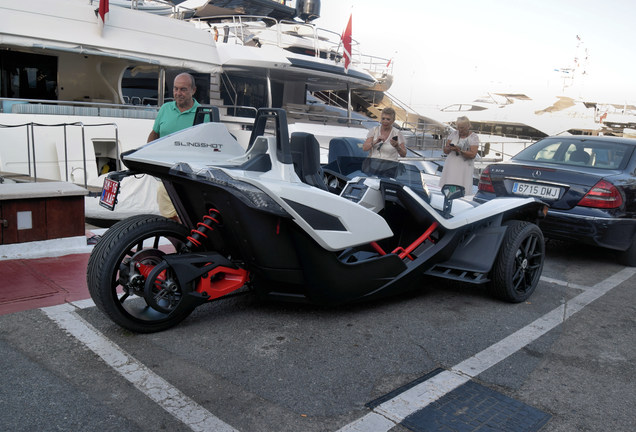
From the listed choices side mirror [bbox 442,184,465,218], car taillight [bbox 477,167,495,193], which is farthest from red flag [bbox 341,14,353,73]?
side mirror [bbox 442,184,465,218]

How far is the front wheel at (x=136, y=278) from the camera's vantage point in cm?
323

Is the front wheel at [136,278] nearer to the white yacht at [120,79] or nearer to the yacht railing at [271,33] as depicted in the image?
the white yacht at [120,79]

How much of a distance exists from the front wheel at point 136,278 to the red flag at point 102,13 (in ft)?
30.6

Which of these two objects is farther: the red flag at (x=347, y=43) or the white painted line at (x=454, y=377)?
the red flag at (x=347, y=43)

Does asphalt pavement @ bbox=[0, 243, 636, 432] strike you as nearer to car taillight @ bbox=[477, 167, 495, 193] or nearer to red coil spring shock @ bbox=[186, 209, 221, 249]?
red coil spring shock @ bbox=[186, 209, 221, 249]

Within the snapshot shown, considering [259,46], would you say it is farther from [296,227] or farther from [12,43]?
[296,227]

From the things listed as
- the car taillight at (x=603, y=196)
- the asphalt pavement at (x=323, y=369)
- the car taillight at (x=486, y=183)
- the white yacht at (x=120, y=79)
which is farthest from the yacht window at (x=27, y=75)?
the car taillight at (x=603, y=196)

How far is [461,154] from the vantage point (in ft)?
23.4

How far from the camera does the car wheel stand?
6.29 metres

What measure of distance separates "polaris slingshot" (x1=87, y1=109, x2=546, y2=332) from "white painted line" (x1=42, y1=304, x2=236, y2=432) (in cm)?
21

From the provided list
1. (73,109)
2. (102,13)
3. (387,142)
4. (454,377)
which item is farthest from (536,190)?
(102,13)

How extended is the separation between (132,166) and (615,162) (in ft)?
18.0

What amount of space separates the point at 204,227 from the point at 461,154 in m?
4.51

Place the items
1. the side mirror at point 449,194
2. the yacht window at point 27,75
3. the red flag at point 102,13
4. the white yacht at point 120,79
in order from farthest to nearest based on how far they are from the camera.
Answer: the yacht window at point 27,75
the red flag at point 102,13
the white yacht at point 120,79
the side mirror at point 449,194
